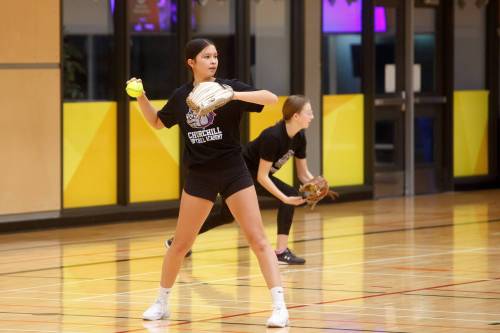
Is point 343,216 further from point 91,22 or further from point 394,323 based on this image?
point 394,323

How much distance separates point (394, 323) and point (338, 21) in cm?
997

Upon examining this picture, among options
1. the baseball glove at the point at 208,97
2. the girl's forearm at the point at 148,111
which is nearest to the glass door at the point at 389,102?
the girl's forearm at the point at 148,111

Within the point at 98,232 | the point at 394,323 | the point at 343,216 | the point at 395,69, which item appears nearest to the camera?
the point at 394,323

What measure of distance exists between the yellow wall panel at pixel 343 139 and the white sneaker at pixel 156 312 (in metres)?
9.29

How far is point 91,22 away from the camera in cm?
1511

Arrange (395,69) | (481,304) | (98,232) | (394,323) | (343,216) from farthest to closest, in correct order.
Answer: (395,69), (343,216), (98,232), (481,304), (394,323)

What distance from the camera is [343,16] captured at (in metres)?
18.0

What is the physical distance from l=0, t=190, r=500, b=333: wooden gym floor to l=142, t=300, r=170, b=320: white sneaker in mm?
104

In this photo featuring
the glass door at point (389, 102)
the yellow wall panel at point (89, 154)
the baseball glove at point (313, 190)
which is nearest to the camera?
the baseball glove at point (313, 190)

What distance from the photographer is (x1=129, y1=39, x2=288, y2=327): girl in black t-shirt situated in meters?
8.29

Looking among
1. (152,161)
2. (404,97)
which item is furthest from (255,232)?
(404,97)

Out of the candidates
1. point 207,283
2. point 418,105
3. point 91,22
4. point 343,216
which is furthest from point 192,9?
point 207,283

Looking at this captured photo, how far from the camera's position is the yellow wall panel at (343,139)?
1784 cm

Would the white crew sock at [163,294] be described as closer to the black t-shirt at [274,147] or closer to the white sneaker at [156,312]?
the white sneaker at [156,312]
